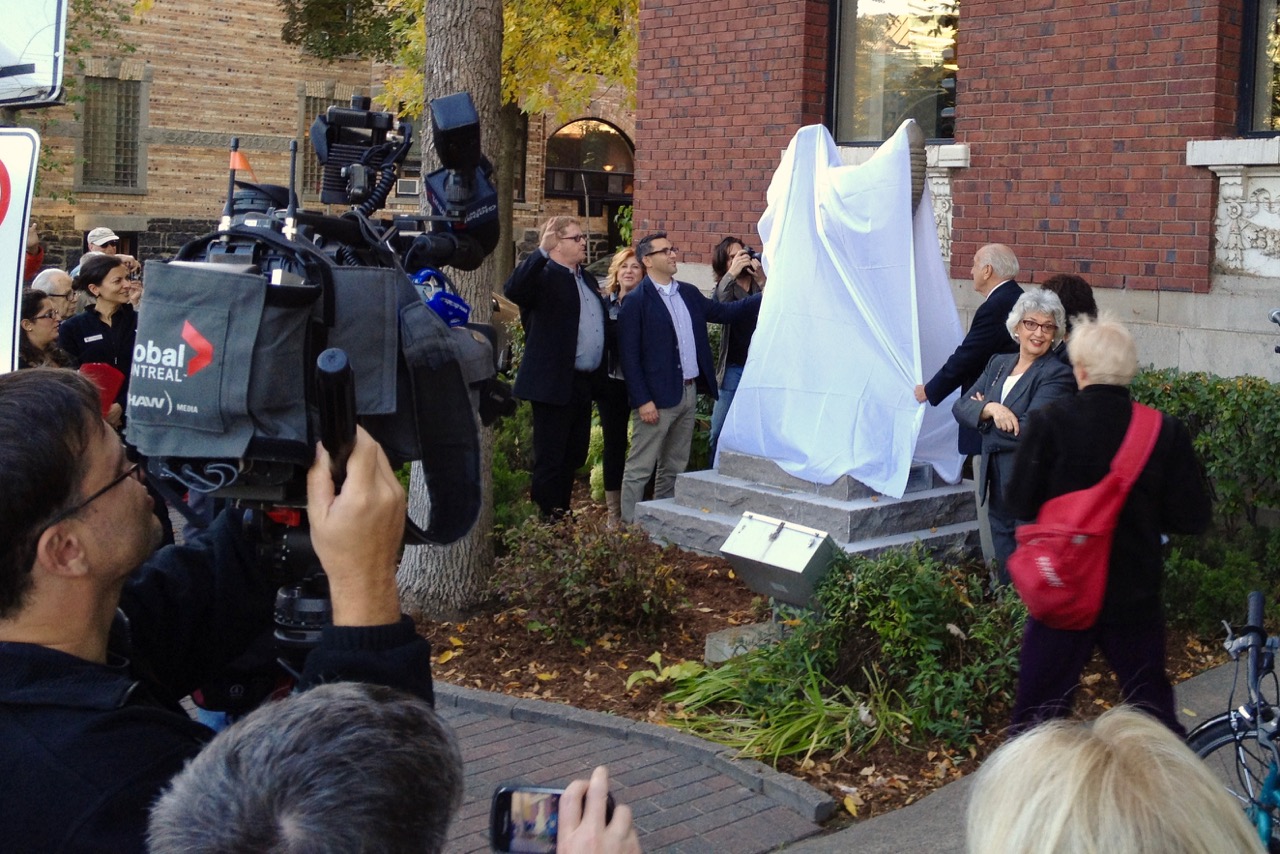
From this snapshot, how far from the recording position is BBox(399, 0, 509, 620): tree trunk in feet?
22.5

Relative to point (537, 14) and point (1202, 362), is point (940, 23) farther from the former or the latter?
point (537, 14)

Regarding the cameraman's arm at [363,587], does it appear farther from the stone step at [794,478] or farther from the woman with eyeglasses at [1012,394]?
the stone step at [794,478]

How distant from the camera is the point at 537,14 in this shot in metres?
16.4

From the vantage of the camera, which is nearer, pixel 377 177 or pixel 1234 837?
pixel 1234 837

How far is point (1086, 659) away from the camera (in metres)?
4.70

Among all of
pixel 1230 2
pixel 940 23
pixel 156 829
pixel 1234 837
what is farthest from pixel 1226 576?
pixel 156 829

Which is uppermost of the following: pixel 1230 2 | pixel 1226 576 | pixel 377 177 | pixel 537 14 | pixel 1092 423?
pixel 537 14

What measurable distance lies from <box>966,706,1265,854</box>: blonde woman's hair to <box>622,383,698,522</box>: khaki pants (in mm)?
7181

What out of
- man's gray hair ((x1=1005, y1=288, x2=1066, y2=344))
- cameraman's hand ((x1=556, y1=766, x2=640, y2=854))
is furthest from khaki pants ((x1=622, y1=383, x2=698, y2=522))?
cameraman's hand ((x1=556, y1=766, x2=640, y2=854))

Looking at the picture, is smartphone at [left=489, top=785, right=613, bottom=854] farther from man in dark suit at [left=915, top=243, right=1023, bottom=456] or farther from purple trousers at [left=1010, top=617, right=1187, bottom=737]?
man in dark suit at [left=915, top=243, right=1023, bottom=456]

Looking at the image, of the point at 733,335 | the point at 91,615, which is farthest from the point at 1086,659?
the point at 733,335


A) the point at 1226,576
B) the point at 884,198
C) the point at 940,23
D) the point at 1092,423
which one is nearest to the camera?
the point at 1092,423

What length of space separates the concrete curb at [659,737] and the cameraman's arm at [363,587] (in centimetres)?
319

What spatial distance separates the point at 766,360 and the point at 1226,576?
2.91m
